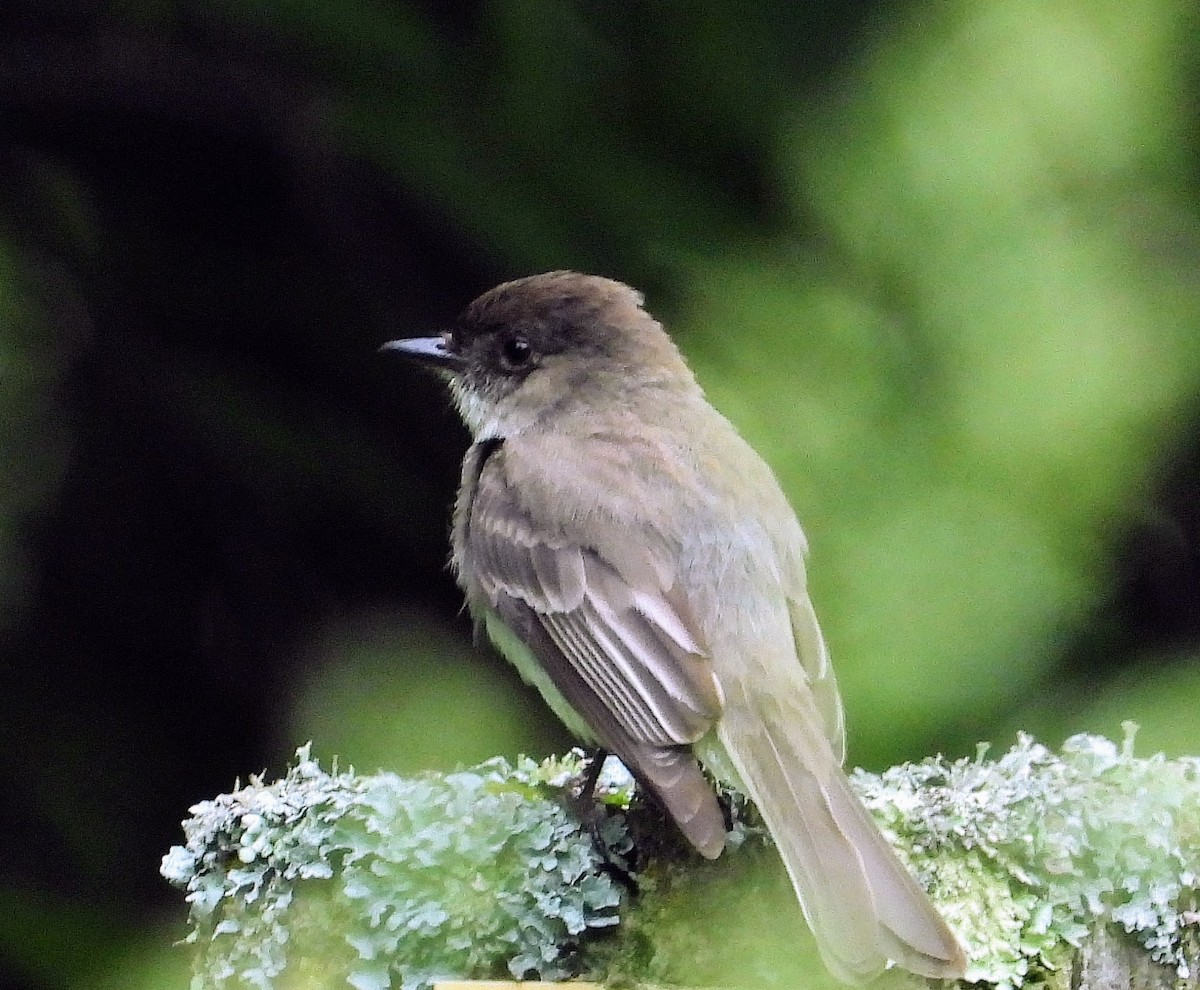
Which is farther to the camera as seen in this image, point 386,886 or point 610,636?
point 610,636

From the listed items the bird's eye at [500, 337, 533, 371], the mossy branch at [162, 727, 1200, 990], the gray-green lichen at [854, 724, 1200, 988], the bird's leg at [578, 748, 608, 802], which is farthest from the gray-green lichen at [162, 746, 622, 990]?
the bird's eye at [500, 337, 533, 371]

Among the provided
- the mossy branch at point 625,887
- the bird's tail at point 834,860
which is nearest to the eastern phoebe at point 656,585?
the bird's tail at point 834,860

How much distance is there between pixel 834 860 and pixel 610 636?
76 cm

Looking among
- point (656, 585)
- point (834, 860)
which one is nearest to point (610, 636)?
point (656, 585)

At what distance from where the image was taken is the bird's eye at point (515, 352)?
3754 millimetres

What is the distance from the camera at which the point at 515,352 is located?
3.77 metres

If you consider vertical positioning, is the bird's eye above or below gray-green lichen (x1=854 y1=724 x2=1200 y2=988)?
above

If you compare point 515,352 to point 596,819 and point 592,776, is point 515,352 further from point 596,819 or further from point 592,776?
point 596,819

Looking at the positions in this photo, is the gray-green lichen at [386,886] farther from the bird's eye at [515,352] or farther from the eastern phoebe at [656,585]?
the bird's eye at [515,352]

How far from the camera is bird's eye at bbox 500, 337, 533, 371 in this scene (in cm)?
375

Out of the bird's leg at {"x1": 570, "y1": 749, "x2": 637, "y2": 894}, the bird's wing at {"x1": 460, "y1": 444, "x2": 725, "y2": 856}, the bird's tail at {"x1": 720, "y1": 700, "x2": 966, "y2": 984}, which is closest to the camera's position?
the bird's tail at {"x1": 720, "y1": 700, "x2": 966, "y2": 984}

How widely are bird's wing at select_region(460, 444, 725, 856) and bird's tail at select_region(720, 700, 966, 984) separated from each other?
0.10 metres

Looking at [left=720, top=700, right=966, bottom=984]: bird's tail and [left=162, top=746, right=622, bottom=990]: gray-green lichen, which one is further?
[left=162, top=746, right=622, bottom=990]: gray-green lichen

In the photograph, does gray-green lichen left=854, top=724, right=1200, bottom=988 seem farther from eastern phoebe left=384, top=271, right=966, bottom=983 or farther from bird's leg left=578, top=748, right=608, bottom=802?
bird's leg left=578, top=748, right=608, bottom=802
